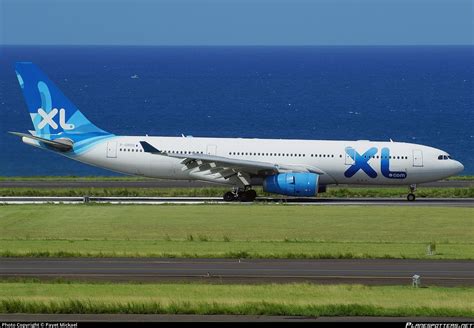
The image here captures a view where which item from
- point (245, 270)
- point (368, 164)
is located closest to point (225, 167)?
point (368, 164)

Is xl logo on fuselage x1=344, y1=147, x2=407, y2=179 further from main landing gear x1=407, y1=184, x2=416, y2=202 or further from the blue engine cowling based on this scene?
the blue engine cowling

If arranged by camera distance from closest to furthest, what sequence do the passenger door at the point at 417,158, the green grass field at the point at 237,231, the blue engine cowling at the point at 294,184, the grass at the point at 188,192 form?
1. the green grass field at the point at 237,231
2. the blue engine cowling at the point at 294,184
3. the passenger door at the point at 417,158
4. the grass at the point at 188,192

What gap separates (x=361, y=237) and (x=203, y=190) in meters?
20.8

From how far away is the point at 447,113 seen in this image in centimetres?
18925

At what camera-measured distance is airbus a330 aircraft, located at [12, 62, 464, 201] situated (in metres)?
63.4

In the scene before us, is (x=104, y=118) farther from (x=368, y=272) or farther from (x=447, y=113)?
(x=368, y=272)

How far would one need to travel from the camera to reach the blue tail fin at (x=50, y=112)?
220ft

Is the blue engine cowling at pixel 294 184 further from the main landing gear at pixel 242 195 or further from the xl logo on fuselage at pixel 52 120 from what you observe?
the xl logo on fuselage at pixel 52 120

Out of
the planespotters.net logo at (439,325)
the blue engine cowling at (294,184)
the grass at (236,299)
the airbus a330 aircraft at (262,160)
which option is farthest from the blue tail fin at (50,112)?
the planespotters.net logo at (439,325)

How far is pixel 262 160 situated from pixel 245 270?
2644 centimetres

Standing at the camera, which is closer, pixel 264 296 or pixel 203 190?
pixel 264 296

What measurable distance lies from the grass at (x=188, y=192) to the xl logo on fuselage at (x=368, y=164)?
3956 mm

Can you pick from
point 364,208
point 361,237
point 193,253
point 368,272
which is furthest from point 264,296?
point 364,208

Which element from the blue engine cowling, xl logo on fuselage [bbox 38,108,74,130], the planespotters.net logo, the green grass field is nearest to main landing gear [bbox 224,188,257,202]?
the blue engine cowling
